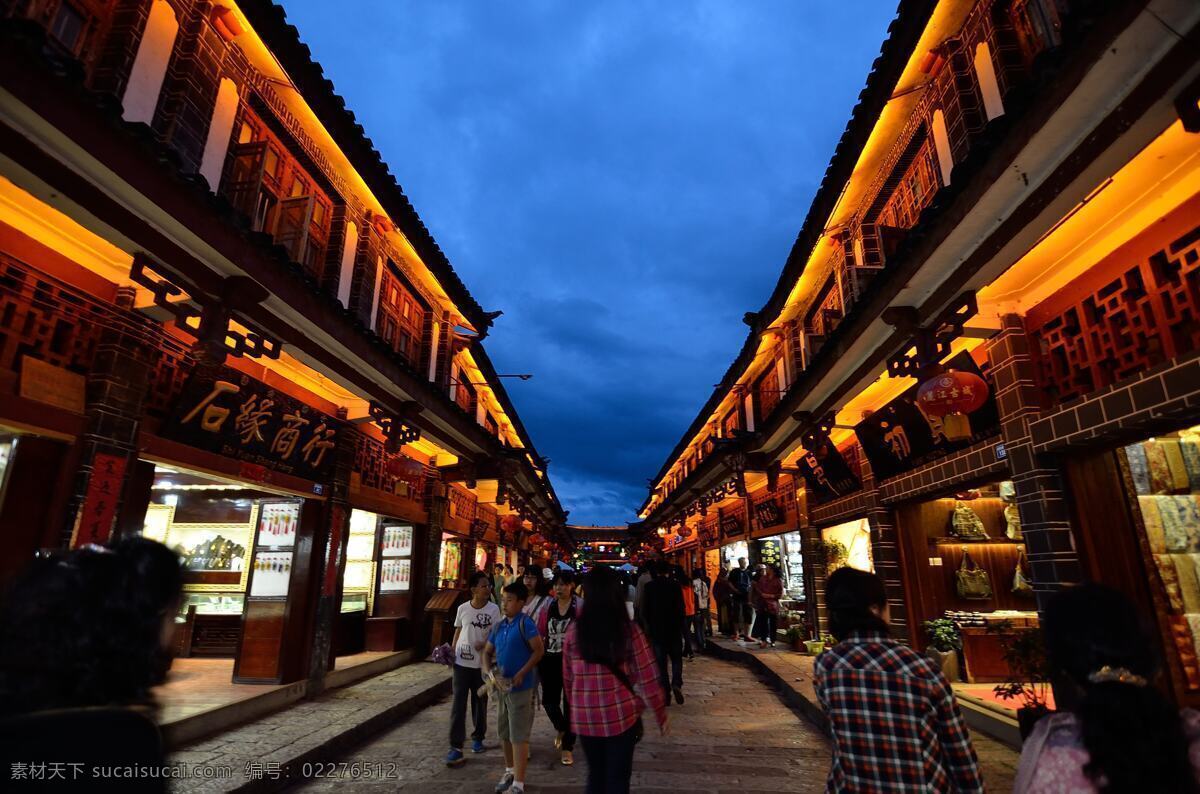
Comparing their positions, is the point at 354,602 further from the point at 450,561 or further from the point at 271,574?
the point at 450,561

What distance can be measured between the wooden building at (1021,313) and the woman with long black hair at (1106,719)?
124 inches

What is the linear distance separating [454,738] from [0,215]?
6.32 m

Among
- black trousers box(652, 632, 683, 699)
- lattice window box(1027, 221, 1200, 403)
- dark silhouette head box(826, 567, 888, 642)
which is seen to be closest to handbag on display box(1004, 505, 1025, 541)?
lattice window box(1027, 221, 1200, 403)

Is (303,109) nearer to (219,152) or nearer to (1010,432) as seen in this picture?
(219,152)

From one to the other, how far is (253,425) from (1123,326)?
9.51m

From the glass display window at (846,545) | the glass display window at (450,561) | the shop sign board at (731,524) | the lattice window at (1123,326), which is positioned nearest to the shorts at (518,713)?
the lattice window at (1123,326)

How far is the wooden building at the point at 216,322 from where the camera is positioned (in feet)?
14.8

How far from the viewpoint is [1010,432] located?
629 cm

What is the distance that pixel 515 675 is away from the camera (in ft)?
16.9

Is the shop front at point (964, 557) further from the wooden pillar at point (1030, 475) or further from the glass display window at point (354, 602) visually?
the glass display window at point (354, 602)

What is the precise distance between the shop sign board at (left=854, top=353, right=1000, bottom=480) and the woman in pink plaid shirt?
183 inches

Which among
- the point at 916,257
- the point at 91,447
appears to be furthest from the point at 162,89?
the point at 916,257

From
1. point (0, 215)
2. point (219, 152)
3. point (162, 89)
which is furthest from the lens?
point (219, 152)

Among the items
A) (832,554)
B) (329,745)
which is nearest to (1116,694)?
(329,745)
